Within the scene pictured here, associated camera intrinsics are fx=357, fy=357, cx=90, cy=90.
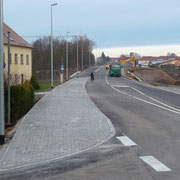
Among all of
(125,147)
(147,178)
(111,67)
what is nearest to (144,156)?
(125,147)

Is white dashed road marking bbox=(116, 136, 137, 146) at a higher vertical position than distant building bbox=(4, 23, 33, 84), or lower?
lower

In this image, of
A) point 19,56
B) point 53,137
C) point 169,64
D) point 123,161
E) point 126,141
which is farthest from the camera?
point 169,64

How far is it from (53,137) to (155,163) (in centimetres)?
437

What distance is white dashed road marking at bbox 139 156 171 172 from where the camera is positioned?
756 centimetres

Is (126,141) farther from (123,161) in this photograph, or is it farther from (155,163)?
(155,163)

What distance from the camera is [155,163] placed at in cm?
806

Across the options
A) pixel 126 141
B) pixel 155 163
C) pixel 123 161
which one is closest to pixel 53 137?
Result: pixel 126 141

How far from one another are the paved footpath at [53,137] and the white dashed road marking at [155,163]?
2085mm

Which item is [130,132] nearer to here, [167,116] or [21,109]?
[167,116]

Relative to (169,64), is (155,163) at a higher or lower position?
lower

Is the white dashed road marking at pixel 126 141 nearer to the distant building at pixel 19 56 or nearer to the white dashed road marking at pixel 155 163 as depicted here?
the white dashed road marking at pixel 155 163

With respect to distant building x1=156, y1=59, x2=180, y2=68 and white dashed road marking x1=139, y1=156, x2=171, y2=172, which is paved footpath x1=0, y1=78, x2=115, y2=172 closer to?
white dashed road marking x1=139, y1=156, x2=171, y2=172

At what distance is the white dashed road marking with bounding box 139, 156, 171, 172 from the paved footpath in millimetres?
2085

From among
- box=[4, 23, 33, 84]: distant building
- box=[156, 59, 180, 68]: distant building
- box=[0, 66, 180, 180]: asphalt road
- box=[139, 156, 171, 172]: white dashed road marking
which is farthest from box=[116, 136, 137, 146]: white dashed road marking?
box=[156, 59, 180, 68]: distant building
